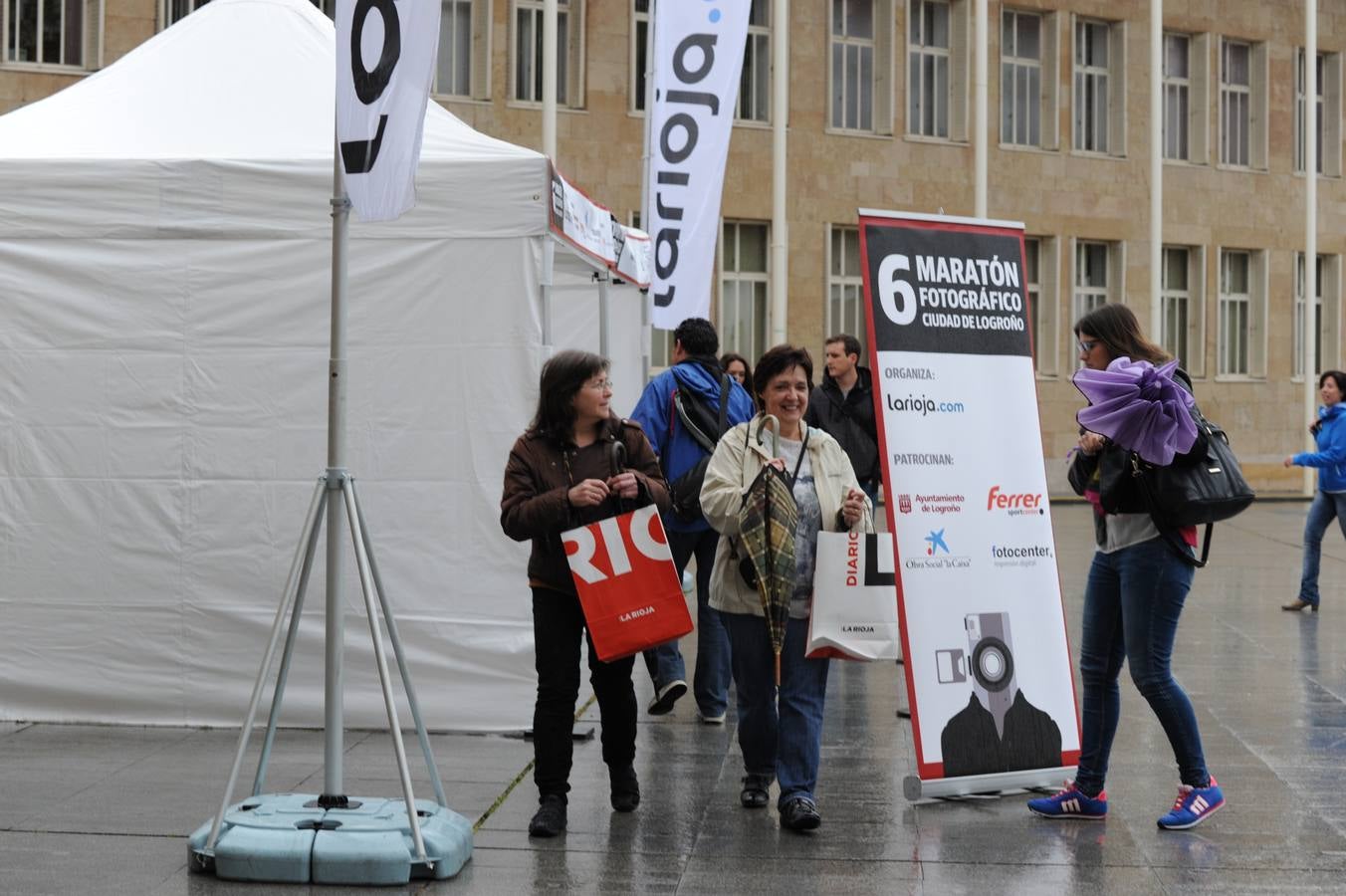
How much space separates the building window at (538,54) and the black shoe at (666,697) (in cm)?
2010

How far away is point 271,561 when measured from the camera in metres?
7.94

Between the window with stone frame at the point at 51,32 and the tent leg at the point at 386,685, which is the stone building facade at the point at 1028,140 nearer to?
the window with stone frame at the point at 51,32

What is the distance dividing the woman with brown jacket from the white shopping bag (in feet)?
2.10

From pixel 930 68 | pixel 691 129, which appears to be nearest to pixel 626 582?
pixel 691 129

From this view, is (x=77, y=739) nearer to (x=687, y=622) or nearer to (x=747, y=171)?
(x=687, y=622)

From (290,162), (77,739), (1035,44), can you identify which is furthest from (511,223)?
(1035,44)

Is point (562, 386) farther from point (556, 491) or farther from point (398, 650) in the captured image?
point (398, 650)

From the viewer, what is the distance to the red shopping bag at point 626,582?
6066mm

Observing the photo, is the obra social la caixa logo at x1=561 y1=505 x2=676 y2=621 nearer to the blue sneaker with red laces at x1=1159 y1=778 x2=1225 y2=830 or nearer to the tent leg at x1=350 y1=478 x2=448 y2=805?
the tent leg at x1=350 y1=478 x2=448 y2=805

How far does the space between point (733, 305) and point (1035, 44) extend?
8146 millimetres

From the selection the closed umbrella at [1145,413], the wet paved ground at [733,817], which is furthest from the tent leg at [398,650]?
the closed umbrella at [1145,413]

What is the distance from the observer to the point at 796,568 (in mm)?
6254

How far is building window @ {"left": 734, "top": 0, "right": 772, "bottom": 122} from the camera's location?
28797 millimetres

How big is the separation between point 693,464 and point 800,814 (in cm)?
267
